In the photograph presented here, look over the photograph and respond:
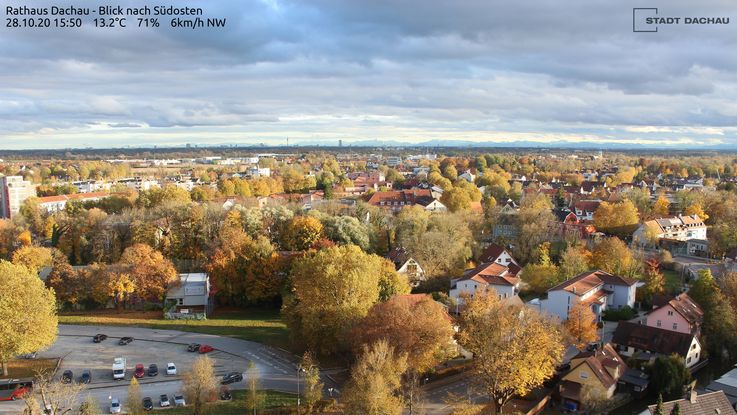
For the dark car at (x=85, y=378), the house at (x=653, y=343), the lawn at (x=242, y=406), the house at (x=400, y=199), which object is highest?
the house at (x=400, y=199)

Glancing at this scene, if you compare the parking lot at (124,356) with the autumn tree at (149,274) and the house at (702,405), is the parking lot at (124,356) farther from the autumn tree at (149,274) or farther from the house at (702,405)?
the house at (702,405)

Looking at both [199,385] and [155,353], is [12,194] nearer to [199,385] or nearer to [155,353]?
[155,353]

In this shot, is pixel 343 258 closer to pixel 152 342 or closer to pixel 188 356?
pixel 188 356

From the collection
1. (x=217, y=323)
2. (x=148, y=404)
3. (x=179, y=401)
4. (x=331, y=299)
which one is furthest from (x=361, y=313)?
(x=217, y=323)

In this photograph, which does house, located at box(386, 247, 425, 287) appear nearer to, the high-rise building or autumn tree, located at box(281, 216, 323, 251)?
autumn tree, located at box(281, 216, 323, 251)

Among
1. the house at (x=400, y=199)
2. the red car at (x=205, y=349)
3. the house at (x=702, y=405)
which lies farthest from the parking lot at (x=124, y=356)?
the house at (x=400, y=199)

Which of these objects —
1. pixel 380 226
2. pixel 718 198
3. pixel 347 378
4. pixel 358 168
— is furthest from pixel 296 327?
pixel 358 168
